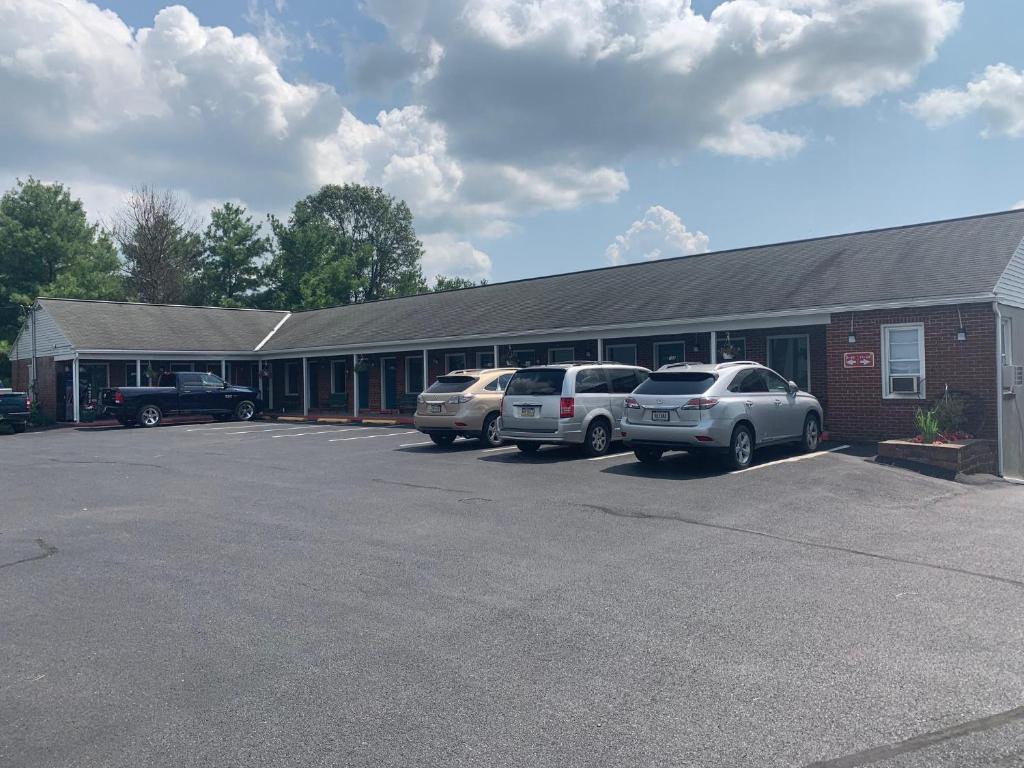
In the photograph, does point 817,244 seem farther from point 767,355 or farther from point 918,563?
point 918,563

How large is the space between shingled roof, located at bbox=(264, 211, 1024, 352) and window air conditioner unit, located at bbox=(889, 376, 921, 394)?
62.7 inches

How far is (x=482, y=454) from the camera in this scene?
628 inches

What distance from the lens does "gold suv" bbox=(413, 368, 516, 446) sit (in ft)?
55.0

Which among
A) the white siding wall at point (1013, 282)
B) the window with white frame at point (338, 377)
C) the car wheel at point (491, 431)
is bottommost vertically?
the car wheel at point (491, 431)

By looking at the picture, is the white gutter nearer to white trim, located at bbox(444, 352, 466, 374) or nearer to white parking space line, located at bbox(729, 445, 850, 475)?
white parking space line, located at bbox(729, 445, 850, 475)

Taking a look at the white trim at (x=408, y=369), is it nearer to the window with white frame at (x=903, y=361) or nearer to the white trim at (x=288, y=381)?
the white trim at (x=288, y=381)

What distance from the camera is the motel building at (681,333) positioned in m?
15.9

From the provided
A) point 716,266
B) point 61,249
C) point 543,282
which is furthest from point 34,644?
point 61,249

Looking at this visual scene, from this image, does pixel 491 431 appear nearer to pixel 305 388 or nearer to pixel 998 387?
pixel 998 387

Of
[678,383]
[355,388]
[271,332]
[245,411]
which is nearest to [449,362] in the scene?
[355,388]

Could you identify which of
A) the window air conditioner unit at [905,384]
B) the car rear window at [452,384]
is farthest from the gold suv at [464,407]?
the window air conditioner unit at [905,384]

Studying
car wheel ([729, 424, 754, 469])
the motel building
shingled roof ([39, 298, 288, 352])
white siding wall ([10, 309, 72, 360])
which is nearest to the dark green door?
the motel building

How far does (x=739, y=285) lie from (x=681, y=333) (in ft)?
6.56

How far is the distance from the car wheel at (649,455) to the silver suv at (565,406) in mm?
1391
